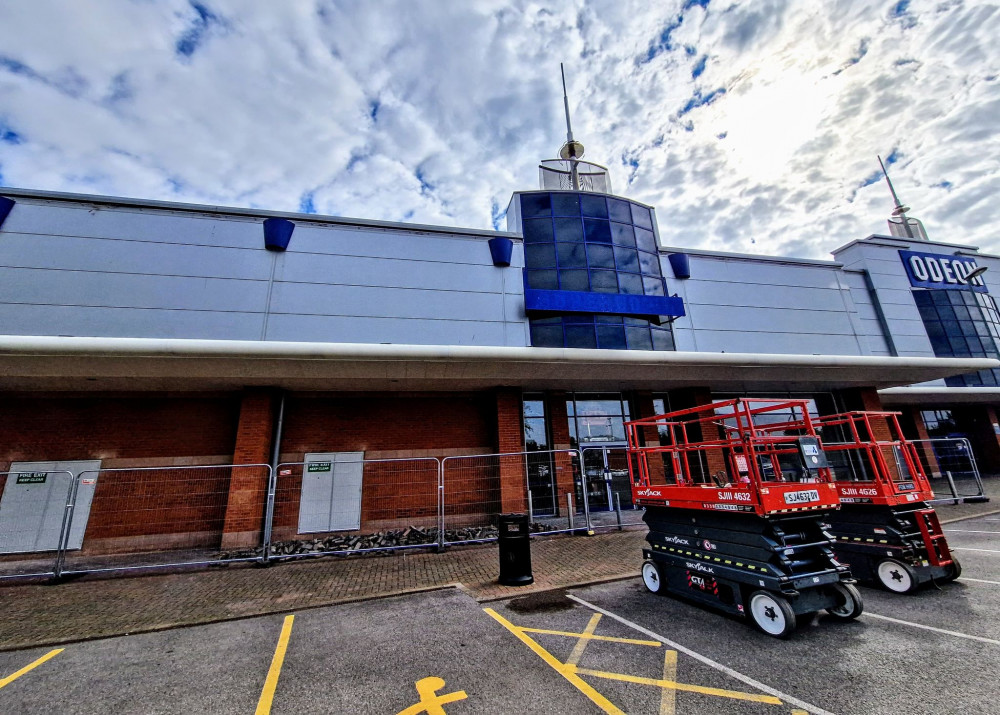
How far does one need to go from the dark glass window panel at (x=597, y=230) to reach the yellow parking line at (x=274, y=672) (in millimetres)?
14688

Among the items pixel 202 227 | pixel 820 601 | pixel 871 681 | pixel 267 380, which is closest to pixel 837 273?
pixel 820 601

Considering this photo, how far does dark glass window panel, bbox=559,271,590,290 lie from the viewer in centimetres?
1464

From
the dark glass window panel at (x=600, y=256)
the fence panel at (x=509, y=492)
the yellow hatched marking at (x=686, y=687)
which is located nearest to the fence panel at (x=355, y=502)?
the fence panel at (x=509, y=492)

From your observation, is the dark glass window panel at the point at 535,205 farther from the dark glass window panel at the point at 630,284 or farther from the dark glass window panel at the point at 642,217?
the dark glass window panel at the point at 630,284

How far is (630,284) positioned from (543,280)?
3619 millimetres

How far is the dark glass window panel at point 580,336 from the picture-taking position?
45.9ft

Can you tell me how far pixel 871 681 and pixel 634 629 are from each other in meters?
2.13

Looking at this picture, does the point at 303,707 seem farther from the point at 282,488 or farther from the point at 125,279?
the point at 125,279

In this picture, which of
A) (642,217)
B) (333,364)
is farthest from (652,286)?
(333,364)

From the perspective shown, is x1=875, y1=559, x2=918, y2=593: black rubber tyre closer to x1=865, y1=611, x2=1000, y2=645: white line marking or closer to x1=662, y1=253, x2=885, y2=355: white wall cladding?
x1=865, y1=611, x2=1000, y2=645: white line marking

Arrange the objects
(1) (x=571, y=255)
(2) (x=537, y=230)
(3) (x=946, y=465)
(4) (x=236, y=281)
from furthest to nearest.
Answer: (3) (x=946, y=465) → (2) (x=537, y=230) → (1) (x=571, y=255) → (4) (x=236, y=281)

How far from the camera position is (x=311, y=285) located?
11922 millimetres

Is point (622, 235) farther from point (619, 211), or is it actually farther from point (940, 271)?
point (940, 271)

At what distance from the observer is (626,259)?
1578cm
